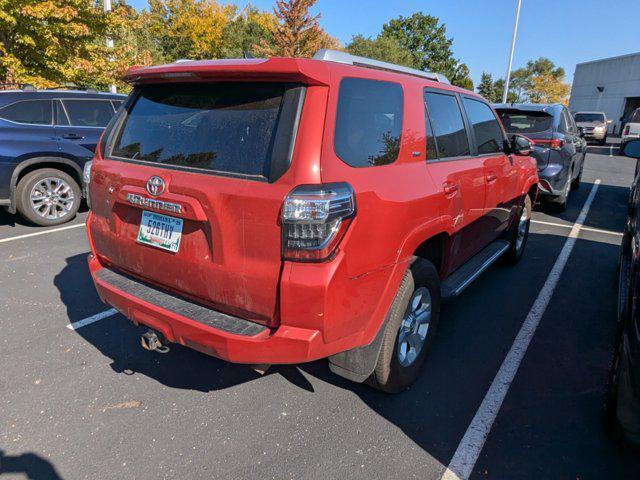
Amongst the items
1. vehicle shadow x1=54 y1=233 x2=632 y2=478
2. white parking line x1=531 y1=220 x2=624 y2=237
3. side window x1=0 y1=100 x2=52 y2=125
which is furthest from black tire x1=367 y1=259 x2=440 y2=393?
side window x1=0 y1=100 x2=52 y2=125

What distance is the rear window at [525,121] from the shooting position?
711 centimetres

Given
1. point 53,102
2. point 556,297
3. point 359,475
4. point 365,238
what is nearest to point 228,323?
point 365,238

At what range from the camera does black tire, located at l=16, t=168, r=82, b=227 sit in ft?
20.2

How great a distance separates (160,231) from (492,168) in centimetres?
291

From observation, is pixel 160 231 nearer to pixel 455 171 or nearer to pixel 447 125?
pixel 455 171

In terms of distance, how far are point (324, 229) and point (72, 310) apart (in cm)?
307

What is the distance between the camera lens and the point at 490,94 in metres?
58.1

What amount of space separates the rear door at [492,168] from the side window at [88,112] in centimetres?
604

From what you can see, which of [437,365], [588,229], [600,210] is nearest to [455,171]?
[437,365]

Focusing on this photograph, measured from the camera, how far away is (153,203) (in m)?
2.31

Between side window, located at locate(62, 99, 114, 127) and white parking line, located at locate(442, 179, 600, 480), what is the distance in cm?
694

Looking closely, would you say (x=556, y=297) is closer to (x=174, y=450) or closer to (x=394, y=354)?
(x=394, y=354)

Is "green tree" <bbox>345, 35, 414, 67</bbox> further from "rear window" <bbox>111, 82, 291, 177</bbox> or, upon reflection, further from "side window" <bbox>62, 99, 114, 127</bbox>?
"rear window" <bbox>111, 82, 291, 177</bbox>

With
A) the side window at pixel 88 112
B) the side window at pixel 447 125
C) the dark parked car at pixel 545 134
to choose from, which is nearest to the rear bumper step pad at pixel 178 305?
the side window at pixel 447 125
